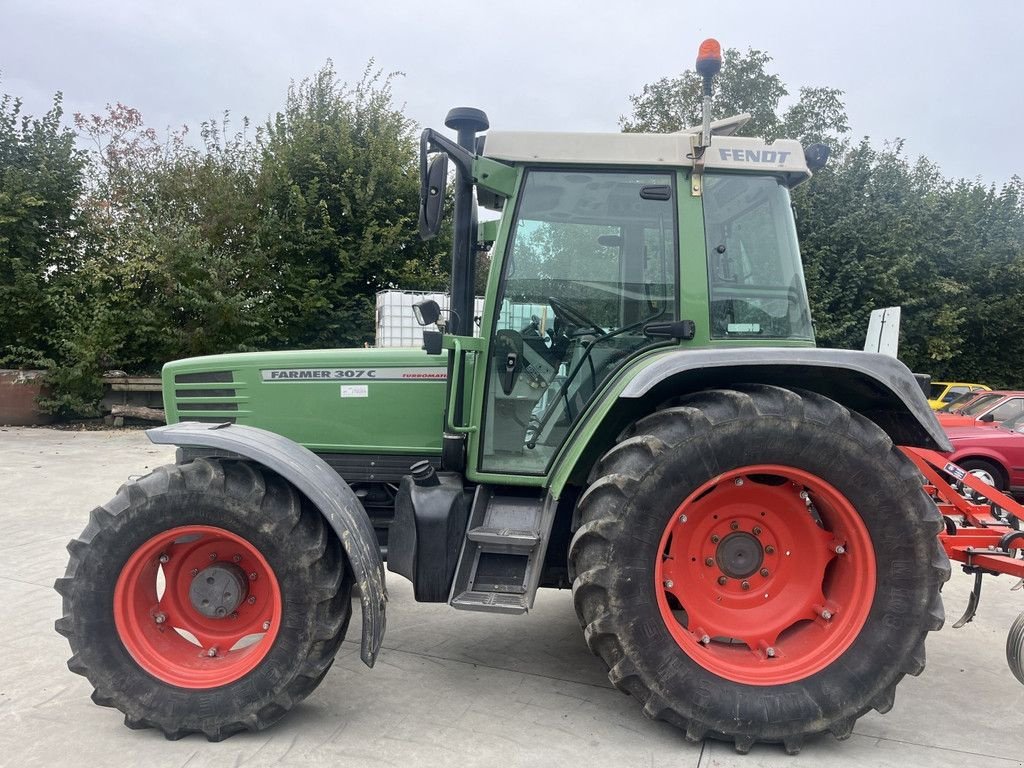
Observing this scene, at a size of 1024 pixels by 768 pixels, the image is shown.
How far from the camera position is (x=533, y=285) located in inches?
125

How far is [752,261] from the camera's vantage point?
10.4 feet

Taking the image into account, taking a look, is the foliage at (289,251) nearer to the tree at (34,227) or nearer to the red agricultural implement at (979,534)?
the tree at (34,227)

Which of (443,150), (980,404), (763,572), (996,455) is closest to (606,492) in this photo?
(763,572)

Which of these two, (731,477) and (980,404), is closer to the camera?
(731,477)

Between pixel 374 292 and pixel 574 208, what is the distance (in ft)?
40.9

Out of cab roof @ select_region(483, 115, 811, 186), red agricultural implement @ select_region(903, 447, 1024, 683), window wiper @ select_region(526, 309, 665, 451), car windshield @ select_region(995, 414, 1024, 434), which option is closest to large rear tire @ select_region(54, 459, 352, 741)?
window wiper @ select_region(526, 309, 665, 451)

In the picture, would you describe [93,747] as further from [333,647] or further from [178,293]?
[178,293]

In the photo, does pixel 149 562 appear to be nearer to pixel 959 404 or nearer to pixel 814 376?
pixel 814 376

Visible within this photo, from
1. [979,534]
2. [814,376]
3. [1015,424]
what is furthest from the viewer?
[1015,424]

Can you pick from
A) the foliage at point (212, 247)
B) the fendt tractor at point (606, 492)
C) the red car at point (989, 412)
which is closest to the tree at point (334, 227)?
the foliage at point (212, 247)

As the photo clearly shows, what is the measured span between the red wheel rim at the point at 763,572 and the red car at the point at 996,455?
291 inches

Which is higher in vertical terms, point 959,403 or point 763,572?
point 763,572

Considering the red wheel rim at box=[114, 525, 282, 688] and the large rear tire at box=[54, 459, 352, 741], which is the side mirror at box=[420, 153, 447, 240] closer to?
the large rear tire at box=[54, 459, 352, 741]

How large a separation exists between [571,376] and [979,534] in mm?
2083
